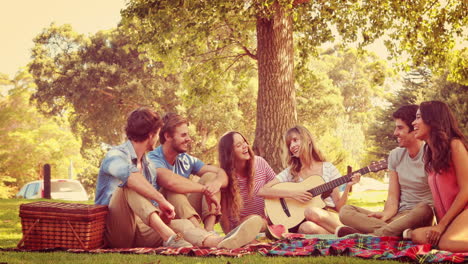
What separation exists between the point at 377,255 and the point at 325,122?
24.7 metres

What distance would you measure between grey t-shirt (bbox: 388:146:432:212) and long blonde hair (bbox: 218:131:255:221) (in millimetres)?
1619

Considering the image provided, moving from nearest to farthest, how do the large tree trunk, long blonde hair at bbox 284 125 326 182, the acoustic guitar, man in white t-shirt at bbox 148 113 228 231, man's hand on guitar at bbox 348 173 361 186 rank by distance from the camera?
man in white t-shirt at bbox 148 113 228 231, man's hand on guitar at bbox 348 173 361 186, the acoustic guitar, long blonde hair at bbox 284 125 326 182, the large tree trunk

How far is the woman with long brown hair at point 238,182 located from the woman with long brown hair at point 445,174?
1.95 metres

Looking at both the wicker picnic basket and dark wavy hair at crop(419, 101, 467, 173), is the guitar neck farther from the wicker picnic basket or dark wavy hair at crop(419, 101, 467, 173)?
the wicker picnic basket

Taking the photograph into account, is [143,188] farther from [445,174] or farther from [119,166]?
[445,174]

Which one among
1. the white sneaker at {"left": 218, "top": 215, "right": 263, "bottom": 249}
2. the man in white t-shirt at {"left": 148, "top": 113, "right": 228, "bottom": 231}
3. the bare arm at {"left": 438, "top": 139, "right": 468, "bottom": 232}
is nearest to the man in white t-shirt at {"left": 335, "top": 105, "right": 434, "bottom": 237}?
the bare arm at {"left": 438, "top": 139, "right": 468, "bottom": 232}

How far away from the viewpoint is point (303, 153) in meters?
6.12

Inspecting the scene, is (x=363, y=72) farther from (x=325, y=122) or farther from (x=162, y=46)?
(x=162, y=46)

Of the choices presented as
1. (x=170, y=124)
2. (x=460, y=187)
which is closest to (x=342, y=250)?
(x=460, y=187)

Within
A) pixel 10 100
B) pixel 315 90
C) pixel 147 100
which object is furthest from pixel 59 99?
pixel 315 90

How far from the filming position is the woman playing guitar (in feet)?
18.4

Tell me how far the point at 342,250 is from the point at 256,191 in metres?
2.04

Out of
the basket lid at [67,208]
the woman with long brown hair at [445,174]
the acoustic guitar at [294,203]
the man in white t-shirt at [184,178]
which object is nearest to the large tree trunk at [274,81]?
the acoustic guitar at [294,203]

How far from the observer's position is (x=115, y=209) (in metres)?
4.73
